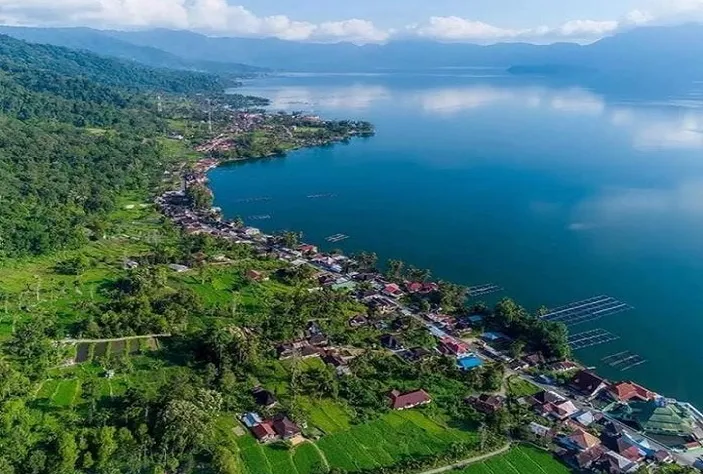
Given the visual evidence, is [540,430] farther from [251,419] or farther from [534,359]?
[251,419]

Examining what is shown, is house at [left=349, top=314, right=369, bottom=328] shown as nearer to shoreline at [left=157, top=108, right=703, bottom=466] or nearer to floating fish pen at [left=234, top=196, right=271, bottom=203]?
shoreline at [left=157, top=108, right=703, bottom=466]

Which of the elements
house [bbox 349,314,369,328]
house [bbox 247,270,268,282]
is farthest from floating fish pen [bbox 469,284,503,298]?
house [bbox 247,270,268,282]

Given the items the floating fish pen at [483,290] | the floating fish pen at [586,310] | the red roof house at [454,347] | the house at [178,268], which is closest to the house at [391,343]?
the red roof house at [454,347]

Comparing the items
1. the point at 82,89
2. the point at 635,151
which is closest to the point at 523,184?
the point at 635,151

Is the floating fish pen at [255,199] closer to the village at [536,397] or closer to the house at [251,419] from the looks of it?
the village at [536,397]

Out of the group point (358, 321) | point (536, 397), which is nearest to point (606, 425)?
point (536, 397)

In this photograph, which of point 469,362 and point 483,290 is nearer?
point 469,362
